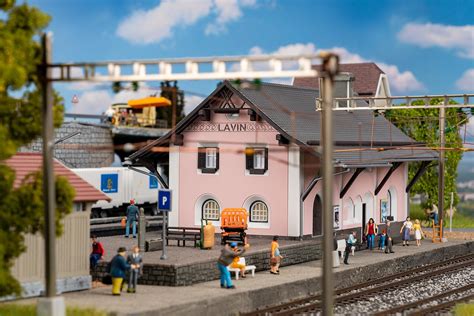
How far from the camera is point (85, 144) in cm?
6644

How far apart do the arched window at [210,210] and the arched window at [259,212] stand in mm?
1401

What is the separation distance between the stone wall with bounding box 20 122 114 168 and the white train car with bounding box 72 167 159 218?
7.78m

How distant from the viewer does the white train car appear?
5141 cm

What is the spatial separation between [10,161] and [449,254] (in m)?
22.4

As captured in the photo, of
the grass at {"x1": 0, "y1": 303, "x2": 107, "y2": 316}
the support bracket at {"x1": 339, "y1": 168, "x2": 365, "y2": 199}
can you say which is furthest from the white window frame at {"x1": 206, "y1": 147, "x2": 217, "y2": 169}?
the grass at {"x1": 0, "y1": 303, "x2": 107, "y2": 316}

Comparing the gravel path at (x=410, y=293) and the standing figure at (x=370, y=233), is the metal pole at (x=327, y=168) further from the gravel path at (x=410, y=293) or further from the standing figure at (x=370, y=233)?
the standing figure at (x=370, y=233)

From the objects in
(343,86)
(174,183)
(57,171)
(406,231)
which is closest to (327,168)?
(57,171)

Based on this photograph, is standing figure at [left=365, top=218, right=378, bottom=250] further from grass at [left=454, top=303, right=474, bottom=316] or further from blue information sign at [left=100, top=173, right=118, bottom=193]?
blue information sign at [left=100, top=173, right=118, bottom=193]

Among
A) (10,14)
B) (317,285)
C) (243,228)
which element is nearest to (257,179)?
(243,228)

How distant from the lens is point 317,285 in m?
31.5

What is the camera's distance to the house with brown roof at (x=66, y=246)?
25.6m

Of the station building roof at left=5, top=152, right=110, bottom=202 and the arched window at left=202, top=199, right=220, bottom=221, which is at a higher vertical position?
the station building roof at left=5, top=152, right=110, bottom=202

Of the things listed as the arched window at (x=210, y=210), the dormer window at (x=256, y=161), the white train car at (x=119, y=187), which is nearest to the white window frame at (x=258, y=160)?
the dormer window at (x=256, y=161)

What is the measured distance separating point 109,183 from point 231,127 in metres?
15.3
